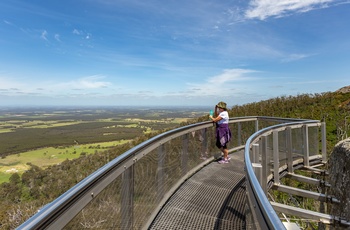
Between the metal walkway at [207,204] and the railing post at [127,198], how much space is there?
33.1 inches

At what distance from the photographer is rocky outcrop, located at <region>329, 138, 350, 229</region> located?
620 centimetres

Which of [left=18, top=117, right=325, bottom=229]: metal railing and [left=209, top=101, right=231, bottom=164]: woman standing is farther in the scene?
[left=209, top=101, right=231, bottom=164]: woman standing

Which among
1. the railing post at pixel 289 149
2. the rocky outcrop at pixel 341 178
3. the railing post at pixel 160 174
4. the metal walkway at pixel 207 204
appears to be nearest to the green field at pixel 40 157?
the railing post at pixel 289 149

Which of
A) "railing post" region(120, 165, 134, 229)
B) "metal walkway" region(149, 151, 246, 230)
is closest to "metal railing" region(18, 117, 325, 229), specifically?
"railing post" region(120, 165, 134, 229)

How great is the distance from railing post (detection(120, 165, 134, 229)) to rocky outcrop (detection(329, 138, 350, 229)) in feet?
17.1

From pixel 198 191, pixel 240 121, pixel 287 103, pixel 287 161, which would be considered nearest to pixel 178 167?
pixel 198 191

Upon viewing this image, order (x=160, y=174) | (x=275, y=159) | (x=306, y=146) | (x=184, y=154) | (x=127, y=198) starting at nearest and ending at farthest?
(x=127, y=198)
(x=160, y=174)
(x=184, y=154)
(x=275, y=159)
(x=306, y=146)

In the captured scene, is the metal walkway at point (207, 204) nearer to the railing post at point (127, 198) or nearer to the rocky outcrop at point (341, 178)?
the railing post at point (127, 198)

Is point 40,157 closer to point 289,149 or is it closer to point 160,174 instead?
point 289,149

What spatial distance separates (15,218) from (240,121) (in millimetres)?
14540

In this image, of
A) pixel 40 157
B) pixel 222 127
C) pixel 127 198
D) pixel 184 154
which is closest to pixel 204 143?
pixel 222 127

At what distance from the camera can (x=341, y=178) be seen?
6.68m

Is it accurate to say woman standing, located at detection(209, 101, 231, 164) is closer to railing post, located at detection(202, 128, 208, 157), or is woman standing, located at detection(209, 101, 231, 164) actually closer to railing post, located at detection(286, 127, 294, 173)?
railing post, located at detection(202, 128, 208, 157)

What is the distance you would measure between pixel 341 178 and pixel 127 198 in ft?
20.4
